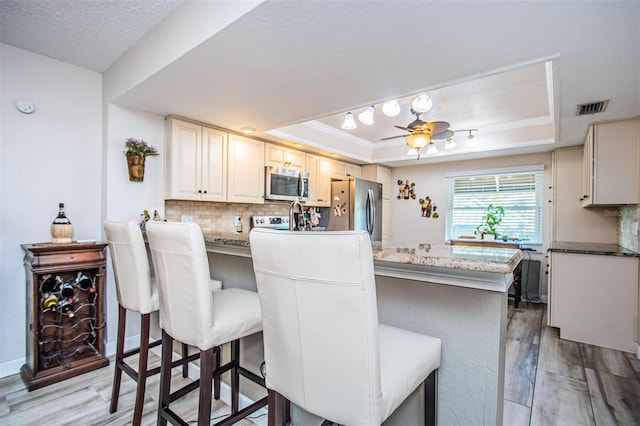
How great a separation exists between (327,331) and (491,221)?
4.81 meters

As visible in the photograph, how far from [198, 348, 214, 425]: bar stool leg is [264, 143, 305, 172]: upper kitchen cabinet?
2.88 meters

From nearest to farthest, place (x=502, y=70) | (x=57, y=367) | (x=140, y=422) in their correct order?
1. (x=140, y=422)
2. (x=502, y=70)
3. (x=57, y=367)

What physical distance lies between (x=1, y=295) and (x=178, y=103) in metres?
1.95

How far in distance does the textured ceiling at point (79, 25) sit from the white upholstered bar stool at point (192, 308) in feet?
4.78

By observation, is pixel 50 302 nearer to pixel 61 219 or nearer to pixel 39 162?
pixel 61 219

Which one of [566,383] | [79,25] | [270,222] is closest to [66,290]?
[79,25]

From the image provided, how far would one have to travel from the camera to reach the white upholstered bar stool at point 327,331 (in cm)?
79

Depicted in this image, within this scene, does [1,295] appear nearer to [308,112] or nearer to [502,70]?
[308,112]

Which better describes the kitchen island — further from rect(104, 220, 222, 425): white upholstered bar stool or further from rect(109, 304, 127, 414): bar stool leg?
rect(109, 304, 127, 414): bar stool leg

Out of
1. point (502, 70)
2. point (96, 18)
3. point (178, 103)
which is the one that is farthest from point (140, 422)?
point (502, 70)

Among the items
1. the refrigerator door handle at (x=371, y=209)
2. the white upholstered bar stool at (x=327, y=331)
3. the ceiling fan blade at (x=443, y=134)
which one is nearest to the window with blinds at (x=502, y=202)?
the refrigerator door handle at (x=371, y=209)

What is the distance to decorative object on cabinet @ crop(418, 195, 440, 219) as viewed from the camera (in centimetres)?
543

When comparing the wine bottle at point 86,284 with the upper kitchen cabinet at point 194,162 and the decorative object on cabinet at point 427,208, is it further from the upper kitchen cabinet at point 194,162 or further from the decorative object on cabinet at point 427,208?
the decorative object on cabinet at point 427,208

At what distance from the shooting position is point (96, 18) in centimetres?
197
